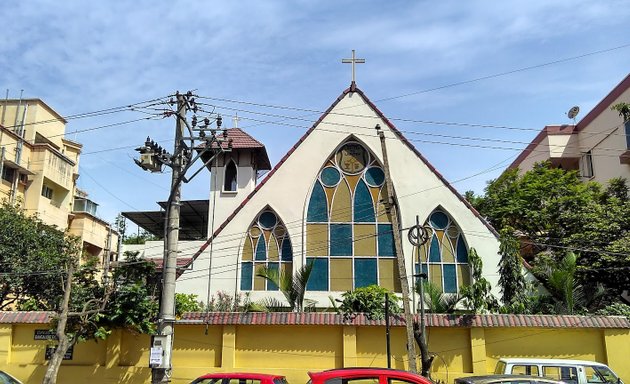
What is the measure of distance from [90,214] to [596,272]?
110 ft

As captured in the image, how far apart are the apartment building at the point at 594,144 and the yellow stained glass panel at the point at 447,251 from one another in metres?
10.1

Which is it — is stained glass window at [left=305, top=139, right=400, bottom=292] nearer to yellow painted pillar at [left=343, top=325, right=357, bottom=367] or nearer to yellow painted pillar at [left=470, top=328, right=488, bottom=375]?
yellow painted pillar at [left=343, top=325, right=357, bottom=367]

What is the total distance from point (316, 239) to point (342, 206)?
1.70m

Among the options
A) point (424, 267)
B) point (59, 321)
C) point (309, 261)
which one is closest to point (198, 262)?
point (309, 261)

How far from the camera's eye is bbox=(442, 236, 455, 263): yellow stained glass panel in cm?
2177

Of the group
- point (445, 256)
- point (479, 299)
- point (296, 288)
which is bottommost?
point (479, 299)

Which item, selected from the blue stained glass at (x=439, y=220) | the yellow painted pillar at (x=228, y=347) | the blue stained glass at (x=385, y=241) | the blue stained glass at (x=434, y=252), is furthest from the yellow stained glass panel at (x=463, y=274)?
the yellow painted pillar at (x=228, y=347)

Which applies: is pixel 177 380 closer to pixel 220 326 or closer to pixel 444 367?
pixel 220 326

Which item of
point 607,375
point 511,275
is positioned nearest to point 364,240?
point 511,275

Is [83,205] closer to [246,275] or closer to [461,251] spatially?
[246,275]

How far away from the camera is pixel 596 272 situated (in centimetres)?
2127


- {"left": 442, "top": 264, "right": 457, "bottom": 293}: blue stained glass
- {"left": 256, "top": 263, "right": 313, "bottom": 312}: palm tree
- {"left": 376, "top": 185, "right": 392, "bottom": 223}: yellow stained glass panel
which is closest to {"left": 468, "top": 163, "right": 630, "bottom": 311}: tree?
{"left": 442, "top": 264, "right": 457, "bottom": 293}: blue stained glass

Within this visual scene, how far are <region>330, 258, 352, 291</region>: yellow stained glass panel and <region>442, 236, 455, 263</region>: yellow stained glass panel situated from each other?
366cm

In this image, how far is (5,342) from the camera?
16.0m
